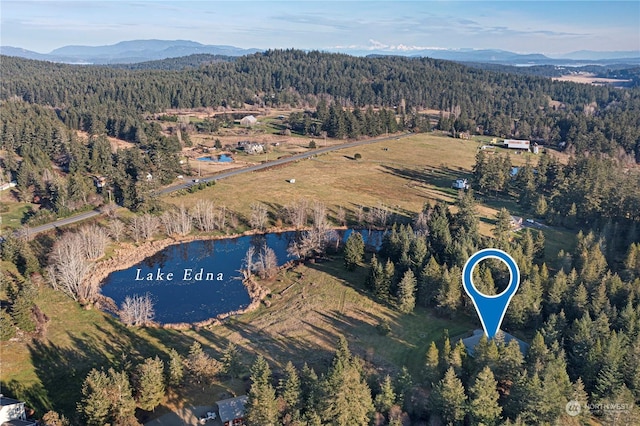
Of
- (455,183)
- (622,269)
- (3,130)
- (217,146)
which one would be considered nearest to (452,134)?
(455,183)

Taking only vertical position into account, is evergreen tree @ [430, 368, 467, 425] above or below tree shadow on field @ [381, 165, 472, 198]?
below

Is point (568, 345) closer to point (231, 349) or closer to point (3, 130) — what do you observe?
point (231, 349)

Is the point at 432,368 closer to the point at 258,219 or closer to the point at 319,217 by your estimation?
the point at 319,217

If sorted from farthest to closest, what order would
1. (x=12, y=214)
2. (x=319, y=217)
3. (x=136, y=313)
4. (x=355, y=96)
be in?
(x=355, y=96) → (x=12, y=214) → (x=319, y=217) → (x=136, y=313)

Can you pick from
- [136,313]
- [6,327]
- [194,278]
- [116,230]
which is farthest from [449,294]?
[116,230]

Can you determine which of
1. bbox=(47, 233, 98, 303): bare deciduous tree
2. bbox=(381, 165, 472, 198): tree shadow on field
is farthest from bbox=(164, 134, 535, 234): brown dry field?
bbox=(47, 233, 98, 303): bare deciduous tree

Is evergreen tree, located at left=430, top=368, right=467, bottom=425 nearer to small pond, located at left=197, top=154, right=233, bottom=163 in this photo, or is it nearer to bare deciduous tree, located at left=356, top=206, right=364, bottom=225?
bare deciduous tree, located at left=356, top=206, right=364, bottom=225

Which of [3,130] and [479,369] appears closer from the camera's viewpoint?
[479,369]
